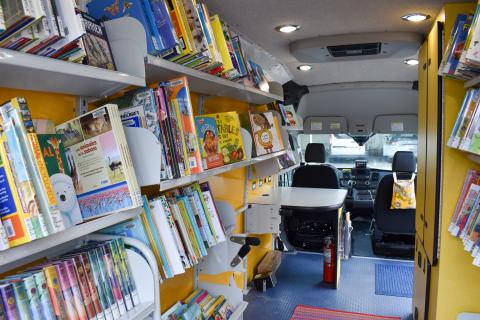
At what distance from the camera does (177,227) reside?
1698 mm

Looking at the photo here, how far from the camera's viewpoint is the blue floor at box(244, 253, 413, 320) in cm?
340

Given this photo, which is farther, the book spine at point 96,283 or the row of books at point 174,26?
the row of books at point 174,26

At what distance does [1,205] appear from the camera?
0.92 meters

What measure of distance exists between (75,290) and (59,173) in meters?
0.33

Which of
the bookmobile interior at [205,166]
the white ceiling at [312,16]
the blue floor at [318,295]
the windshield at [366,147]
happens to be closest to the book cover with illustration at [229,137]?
the bookmobile interior at [205,166]

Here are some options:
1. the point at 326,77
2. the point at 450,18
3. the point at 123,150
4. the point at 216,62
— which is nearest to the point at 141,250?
the point at 123,150

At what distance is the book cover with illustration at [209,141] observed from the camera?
79.1 inches

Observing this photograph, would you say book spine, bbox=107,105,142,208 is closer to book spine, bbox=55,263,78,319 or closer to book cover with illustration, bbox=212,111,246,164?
book spine, bbox=55,263,78,319

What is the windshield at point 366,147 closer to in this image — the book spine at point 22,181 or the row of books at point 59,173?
the row of books at point 59,173

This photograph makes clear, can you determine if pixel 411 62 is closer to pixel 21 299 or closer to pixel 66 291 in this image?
pixel 66 291

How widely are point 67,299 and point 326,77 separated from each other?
4326 mm

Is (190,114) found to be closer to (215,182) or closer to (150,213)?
(150,213)

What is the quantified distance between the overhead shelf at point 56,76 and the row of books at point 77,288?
0.51 m

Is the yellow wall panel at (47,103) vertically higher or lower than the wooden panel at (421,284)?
higher
